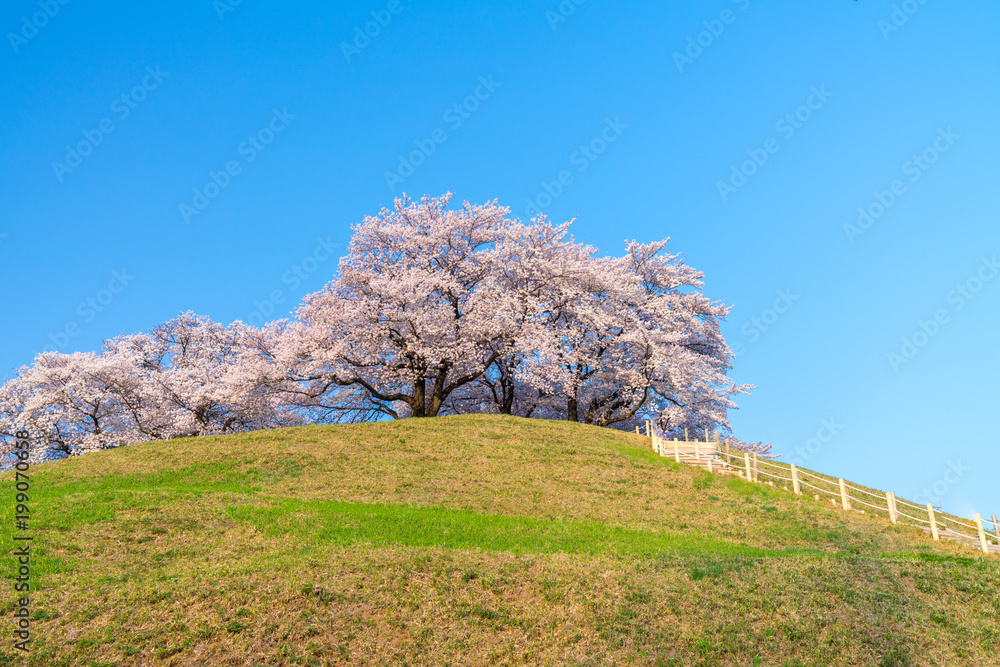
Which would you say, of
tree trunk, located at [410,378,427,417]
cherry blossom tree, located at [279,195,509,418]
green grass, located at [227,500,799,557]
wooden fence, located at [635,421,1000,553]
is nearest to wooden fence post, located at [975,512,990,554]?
wooden fence, located at [635,421,1000,553]

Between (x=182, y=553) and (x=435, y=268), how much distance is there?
25748 mm

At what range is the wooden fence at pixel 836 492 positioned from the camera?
90.4 ft

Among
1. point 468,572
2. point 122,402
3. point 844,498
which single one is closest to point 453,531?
point 468,572

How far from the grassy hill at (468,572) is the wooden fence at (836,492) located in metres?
1.17

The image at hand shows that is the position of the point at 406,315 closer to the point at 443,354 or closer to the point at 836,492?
the point at 443,354

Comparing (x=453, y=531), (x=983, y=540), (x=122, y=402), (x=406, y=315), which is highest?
(x=406, y=315)

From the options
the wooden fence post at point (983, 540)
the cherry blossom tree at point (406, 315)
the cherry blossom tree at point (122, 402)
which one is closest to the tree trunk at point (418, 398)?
the cherry blossom tree at point (406, 315)

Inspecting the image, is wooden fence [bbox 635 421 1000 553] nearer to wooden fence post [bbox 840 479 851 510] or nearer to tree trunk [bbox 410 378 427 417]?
wooden fence post [bbox 840 479 851 510]

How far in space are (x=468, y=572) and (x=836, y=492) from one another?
2233cm

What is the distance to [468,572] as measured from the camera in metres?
18.7

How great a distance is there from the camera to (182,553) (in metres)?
20.4

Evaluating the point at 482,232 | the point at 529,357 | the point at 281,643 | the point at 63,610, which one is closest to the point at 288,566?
the point at 281,643

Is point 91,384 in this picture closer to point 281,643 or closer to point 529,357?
point 529,357

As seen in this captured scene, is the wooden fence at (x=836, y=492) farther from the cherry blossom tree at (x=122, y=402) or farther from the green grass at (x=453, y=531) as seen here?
the cherry blossom tree at (x=122, y=402)
